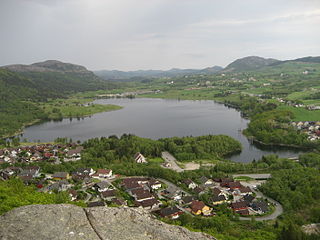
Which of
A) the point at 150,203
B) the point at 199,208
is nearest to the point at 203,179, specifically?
the point at 199,208

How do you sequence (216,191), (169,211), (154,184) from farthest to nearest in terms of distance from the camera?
(154,184) < (216,191) < (169,211)

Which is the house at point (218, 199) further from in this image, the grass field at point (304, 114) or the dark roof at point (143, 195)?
the grass field at point (304, 114)

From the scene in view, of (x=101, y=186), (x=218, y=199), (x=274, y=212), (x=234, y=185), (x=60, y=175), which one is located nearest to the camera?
(x=274, y=212)

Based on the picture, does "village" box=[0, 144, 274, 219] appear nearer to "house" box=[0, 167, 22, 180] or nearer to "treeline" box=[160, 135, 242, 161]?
"house" box=[0, 167, 22, 180]

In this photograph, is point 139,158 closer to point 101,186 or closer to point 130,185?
point 130,185

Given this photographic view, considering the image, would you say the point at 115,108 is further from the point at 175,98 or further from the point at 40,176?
the point at 40,176

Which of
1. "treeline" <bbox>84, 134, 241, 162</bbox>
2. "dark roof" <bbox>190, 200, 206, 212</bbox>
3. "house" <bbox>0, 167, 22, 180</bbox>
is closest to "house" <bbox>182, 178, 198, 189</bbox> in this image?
"dark roof" <bbox>190, 200, 206, 212</bbox>

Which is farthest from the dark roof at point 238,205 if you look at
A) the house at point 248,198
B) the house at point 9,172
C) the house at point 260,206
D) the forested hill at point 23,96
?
the forested hill at point 23,96

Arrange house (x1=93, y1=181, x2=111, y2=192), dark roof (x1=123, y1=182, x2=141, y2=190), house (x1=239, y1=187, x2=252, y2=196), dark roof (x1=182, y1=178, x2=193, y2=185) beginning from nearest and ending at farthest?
house (x1=239, y1=187, x2=252, y2=196) < house (x1=93, y1=181, x2=111, y2=192) < dark roof (x1=123, y1=182, x2=141, y2=190) < dark roof (x1=182, y1=178, x2=193, y2=185)
